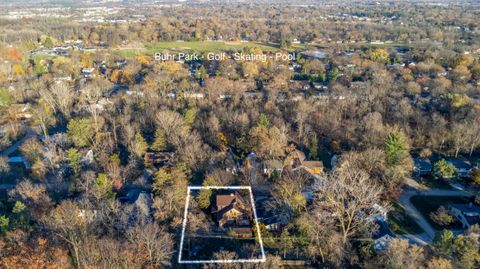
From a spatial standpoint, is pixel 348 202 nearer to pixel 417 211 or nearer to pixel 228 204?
pixel 417 211

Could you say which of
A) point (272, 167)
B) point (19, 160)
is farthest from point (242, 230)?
point (19, 160)

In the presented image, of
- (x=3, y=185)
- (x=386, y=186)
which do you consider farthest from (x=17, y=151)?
(x=386, y=186)

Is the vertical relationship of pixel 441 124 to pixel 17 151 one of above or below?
above

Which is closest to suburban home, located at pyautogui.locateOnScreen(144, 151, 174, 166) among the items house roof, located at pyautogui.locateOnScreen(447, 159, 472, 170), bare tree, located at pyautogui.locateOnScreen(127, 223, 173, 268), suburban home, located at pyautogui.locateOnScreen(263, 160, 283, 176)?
suburban home, located at pyautogui.locateOnScreen(263, 160, 283, 176)

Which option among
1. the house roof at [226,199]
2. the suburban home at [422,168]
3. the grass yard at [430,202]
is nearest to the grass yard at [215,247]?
the house roof at [226,199]

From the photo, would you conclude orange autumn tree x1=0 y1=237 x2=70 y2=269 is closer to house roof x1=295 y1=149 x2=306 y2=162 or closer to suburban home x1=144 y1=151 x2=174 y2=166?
suburban home x1=144 y1=151 x2=174 y2=166

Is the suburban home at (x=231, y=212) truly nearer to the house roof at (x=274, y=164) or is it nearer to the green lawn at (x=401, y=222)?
the house roof at (x=274, y=164)

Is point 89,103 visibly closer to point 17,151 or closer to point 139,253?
point 17,151
